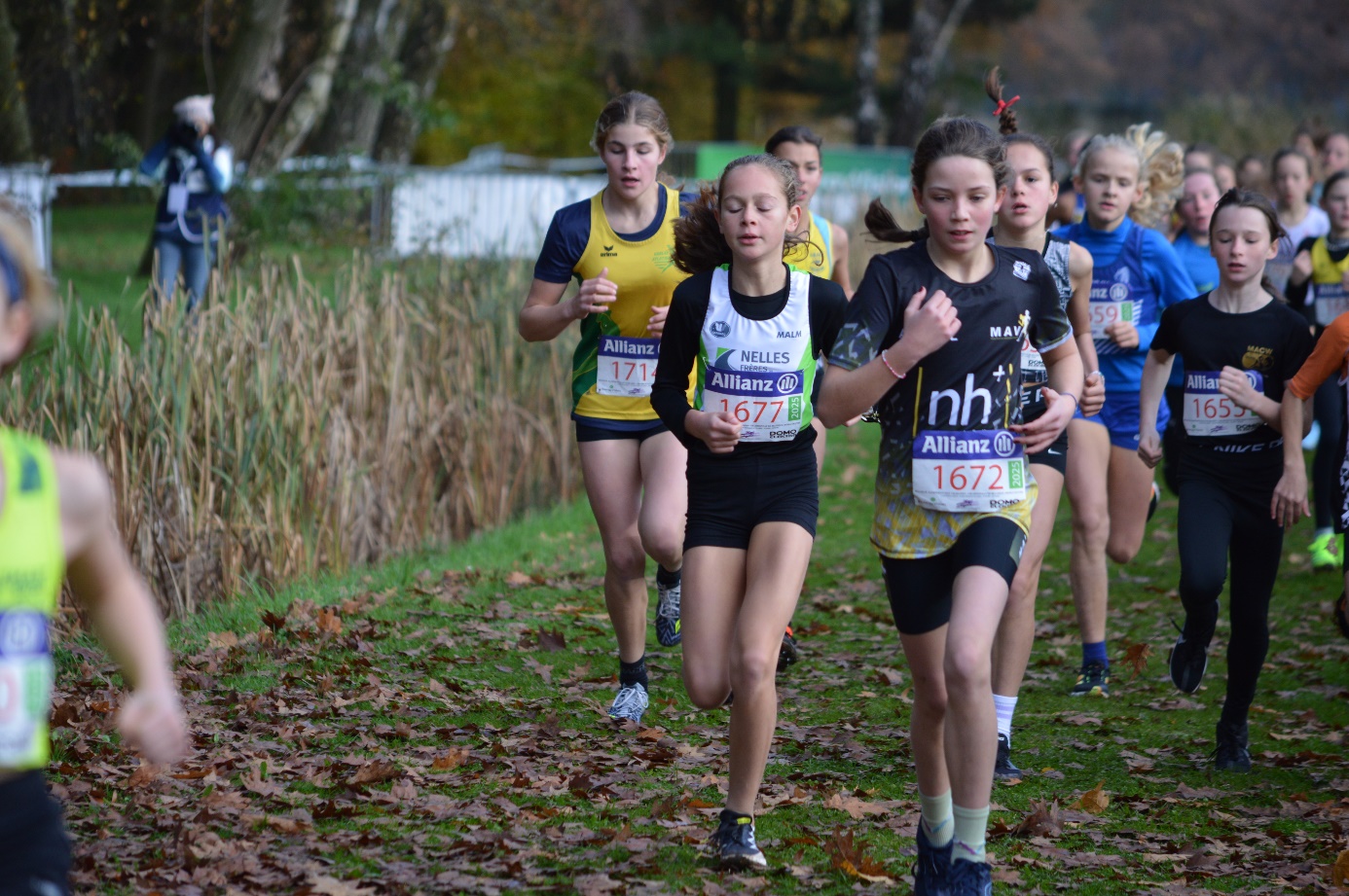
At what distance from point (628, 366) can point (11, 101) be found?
8355mm

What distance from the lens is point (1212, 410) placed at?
216 inches

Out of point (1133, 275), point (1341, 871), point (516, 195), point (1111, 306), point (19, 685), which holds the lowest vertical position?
point (1341, 871)

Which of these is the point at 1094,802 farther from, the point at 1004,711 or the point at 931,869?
the point at 931,869

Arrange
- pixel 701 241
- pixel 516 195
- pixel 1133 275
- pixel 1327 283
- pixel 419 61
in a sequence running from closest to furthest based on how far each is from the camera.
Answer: pixel 701 241 < pixel 1133 275 < pixel 1327 283 < pixel 516 195 < pixel 419 61

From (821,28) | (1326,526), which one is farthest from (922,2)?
(1326,526)

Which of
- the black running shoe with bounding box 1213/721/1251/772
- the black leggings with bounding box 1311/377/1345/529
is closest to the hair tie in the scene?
the black running shoe with bounding box 1213/721/1251/772

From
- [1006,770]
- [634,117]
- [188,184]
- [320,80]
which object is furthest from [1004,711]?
[320,80]

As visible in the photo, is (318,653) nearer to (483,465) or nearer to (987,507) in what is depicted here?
(483,465)

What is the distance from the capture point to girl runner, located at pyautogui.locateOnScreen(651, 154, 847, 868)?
4.32 metres

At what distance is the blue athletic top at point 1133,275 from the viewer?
6.58 m

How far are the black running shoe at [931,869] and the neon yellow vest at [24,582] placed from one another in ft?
7.45

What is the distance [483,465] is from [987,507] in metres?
5.94

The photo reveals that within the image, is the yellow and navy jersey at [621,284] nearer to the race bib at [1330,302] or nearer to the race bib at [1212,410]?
the race bib at [1212,410]

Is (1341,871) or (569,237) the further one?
(569,237)
